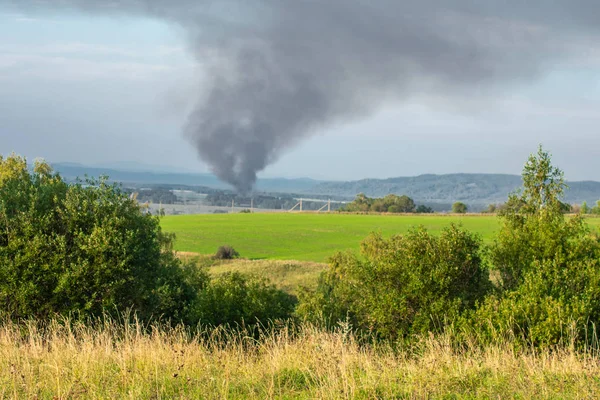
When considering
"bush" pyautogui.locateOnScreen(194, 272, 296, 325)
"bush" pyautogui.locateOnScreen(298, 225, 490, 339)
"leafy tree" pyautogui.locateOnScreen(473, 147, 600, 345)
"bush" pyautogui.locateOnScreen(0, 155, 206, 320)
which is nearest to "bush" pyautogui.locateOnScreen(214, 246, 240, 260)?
"bush" pyautogui.locateOnScreen(194, 272, 296, 325)

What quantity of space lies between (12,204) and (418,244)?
1809 centimetres

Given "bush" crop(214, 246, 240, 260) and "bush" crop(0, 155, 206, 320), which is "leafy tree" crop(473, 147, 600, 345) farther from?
"bush" crop(214, 246, 240, 260)

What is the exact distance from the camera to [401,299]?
85.9 feet

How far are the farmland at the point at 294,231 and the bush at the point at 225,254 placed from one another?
164 cm

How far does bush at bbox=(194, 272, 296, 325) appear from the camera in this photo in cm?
3111

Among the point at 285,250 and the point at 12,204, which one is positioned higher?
the point at 12,204

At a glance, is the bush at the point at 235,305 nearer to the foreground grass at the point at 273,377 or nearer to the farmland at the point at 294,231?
the foreground grass at the point at 273,377

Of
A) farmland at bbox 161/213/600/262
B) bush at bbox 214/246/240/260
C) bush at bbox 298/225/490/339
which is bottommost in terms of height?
bush at bbox 214/246/240/260

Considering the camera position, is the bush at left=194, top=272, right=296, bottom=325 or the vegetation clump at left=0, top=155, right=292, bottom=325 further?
the bush at left=194, top=272, right=296, bottom=325

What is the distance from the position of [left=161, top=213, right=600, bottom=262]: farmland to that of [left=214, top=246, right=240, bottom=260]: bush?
64.4 inches

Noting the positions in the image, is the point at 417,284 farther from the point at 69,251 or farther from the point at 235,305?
the point at 69,251

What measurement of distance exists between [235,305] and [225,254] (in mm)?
52184

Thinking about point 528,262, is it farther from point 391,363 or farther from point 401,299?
point 391,363

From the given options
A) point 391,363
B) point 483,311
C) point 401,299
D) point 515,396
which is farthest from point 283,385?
point 401,299
